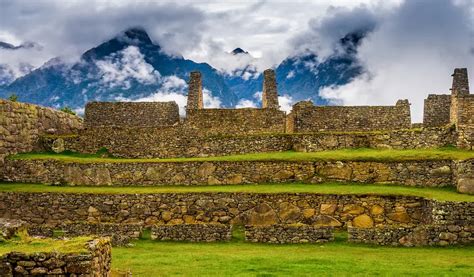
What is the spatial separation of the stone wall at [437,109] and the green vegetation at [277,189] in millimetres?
16299

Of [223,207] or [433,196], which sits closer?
[433,196]

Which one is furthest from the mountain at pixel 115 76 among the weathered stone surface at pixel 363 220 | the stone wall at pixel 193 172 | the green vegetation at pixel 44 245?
the green vegetation at pixel 44 245

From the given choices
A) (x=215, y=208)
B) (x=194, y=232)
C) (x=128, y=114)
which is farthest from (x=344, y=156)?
(x=128, y=114)

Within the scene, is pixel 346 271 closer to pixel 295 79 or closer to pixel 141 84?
pixel 295 79

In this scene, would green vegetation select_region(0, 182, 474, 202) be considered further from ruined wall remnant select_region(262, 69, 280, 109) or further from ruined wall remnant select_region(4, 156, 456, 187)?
ruined wall remnant select_region(262, 69, 280, 109)

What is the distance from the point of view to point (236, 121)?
3469 cm

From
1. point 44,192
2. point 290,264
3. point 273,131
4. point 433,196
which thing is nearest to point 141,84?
point 273,131

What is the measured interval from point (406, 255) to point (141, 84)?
63812mm

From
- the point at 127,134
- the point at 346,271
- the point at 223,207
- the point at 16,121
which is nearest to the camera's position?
the point at 346,271

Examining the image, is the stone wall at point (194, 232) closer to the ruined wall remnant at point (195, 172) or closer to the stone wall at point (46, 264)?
the ruined wall remnant at point (195, 172)

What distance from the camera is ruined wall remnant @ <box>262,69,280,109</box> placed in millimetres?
37812

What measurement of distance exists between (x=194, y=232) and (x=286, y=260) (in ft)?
17.9

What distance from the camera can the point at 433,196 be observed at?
22.6 m

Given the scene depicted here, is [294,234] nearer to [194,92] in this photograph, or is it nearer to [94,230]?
[94,230]
